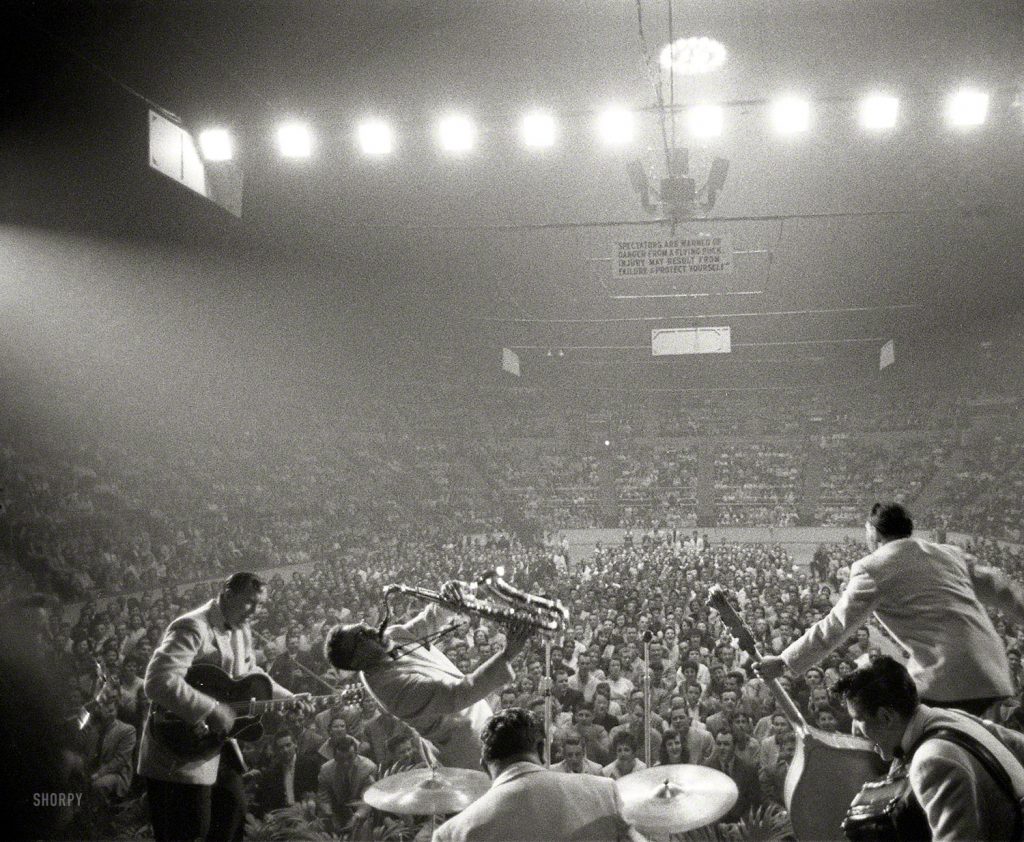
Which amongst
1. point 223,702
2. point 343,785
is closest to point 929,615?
point 223,702

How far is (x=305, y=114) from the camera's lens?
7.34 m

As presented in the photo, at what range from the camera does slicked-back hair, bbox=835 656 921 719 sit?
190cm

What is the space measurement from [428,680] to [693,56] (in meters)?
5.50

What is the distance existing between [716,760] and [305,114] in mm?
6153

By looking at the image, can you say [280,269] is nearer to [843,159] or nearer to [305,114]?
[305,114]

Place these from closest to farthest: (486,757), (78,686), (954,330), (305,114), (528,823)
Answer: (528,823) → (486,757) → (78,686) → (305,114) → (954,330)

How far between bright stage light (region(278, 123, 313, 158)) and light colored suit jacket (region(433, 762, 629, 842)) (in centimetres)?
668

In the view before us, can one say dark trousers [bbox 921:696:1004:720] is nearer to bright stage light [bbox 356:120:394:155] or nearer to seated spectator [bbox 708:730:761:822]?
seated spectator [bbox 708:730:761:822]

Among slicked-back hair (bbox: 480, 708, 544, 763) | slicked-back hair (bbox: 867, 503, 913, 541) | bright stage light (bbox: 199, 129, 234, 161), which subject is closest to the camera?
slicked-back hair (bbox: 480, 708, 544, 763)

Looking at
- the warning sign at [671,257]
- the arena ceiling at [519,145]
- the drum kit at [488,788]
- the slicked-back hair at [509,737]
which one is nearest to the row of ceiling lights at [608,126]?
the arena ceiling at [519,145]

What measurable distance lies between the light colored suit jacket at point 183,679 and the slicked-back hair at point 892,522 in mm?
2410

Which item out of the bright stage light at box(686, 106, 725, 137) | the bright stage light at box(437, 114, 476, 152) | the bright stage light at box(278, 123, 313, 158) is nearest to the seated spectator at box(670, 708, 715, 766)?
the bright stage light at box(686, 106, 725, 137)

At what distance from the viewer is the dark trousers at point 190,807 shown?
3.18 meters

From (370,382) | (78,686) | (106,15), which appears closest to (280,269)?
(370,382)
